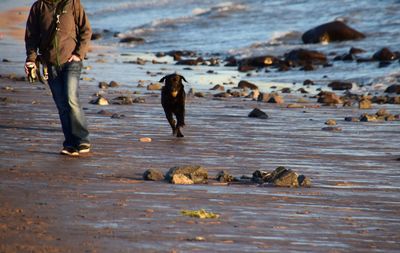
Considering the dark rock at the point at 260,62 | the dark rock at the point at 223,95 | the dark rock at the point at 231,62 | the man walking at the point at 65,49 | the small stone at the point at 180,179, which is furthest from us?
the dark rock at the point at 231,62

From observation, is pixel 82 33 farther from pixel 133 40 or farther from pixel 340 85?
pixel 133 40

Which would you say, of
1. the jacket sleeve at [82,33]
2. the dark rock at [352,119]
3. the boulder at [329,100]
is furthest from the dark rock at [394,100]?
the jacket sleeve at [82,33]

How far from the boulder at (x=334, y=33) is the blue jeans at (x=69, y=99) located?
27.3 m

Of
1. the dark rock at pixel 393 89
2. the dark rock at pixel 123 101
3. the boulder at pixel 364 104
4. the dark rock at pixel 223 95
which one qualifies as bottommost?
the dark rock at pixel 393 89

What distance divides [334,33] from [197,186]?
30541mm

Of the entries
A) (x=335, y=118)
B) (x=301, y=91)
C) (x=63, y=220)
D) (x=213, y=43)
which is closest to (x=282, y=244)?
(x=63, y=220)

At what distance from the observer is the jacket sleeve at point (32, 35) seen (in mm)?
11141

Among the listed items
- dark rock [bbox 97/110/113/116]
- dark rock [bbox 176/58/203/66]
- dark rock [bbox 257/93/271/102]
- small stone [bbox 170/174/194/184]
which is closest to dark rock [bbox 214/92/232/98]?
dark rock [bbox 257/93/271/102]

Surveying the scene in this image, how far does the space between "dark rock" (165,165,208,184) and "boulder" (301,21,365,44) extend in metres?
29.1

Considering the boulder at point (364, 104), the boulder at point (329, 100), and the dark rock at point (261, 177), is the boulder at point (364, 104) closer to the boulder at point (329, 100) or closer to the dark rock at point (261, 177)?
the boulder at point (329, 100)

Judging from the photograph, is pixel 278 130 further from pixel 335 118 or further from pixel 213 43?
pixel 213 43

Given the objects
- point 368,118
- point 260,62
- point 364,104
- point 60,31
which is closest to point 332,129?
point 368,118

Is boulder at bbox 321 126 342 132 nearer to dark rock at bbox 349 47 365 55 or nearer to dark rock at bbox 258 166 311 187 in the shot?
dark rock at bbox 258 166 311 187

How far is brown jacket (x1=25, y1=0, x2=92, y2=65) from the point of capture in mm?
11023
